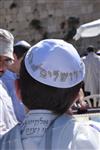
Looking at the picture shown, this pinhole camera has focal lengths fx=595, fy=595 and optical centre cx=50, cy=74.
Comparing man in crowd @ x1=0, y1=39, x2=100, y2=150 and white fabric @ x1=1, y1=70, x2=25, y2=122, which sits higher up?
man in crowd @ x1=0, y1=39, x2=100, y2=150

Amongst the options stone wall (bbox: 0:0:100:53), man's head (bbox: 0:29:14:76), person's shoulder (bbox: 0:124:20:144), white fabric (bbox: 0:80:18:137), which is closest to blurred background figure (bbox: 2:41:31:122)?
man's head (bbox: 0:29:14:76)

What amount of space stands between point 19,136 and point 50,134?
0.38 feet

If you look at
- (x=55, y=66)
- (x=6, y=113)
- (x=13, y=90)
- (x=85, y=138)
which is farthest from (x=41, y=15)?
(x=85, y=138)

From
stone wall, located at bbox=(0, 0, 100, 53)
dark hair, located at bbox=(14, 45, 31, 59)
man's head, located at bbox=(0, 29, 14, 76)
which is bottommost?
stone wall, located at bbox=(0, 0, 100, 53)

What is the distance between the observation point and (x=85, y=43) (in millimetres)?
24016

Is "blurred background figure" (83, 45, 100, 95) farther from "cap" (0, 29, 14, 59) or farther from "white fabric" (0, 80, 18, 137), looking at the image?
"white fabric" (0, 80, 18, 137)

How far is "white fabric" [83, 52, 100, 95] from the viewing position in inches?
382

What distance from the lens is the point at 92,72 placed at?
9820 mm

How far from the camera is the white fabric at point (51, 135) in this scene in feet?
6.88

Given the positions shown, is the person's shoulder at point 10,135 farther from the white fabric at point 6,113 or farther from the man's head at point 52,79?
the white fabric at point 6,113

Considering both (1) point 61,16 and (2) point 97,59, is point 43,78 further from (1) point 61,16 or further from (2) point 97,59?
(1) point 61,16

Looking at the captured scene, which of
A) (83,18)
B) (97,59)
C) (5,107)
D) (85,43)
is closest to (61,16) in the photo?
(83,18)

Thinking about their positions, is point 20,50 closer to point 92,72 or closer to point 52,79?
point 52,79

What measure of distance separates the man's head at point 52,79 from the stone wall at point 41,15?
23372mm
